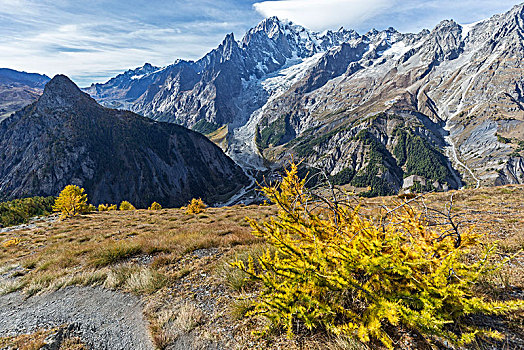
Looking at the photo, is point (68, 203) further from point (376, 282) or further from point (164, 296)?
point (376, 282)

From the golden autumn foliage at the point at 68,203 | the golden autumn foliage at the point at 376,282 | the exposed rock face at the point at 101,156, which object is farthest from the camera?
the exposed rock face at the point at 101,156

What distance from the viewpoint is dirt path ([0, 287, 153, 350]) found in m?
4.82

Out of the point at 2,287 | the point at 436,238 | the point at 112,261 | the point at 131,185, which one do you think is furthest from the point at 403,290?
the point at 131,185

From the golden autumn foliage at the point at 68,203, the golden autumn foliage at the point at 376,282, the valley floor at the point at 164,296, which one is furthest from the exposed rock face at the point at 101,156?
the golden autumn foliage at the point at 376,282

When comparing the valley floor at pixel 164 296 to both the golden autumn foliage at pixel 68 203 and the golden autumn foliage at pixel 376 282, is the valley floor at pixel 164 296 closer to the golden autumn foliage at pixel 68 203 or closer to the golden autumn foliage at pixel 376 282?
the golden autumn foliage at pixel 376 282

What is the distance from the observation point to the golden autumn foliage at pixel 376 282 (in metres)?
3.25

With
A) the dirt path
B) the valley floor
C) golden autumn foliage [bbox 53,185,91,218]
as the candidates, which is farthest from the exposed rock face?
the dirt path

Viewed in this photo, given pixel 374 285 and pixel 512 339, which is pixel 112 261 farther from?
pixel 512 339

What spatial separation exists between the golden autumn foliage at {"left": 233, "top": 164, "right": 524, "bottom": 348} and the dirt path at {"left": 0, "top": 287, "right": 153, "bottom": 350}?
333 cm

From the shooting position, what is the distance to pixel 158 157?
161750 mm

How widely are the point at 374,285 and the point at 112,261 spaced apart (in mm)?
10289

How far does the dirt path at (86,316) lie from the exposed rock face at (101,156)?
144m

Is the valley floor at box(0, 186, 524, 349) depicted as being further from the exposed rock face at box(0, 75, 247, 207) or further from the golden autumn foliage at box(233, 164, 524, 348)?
the exposed rock face at box(0, 75, 247, 207)

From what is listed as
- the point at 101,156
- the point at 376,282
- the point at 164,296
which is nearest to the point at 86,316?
the point at 164,296
